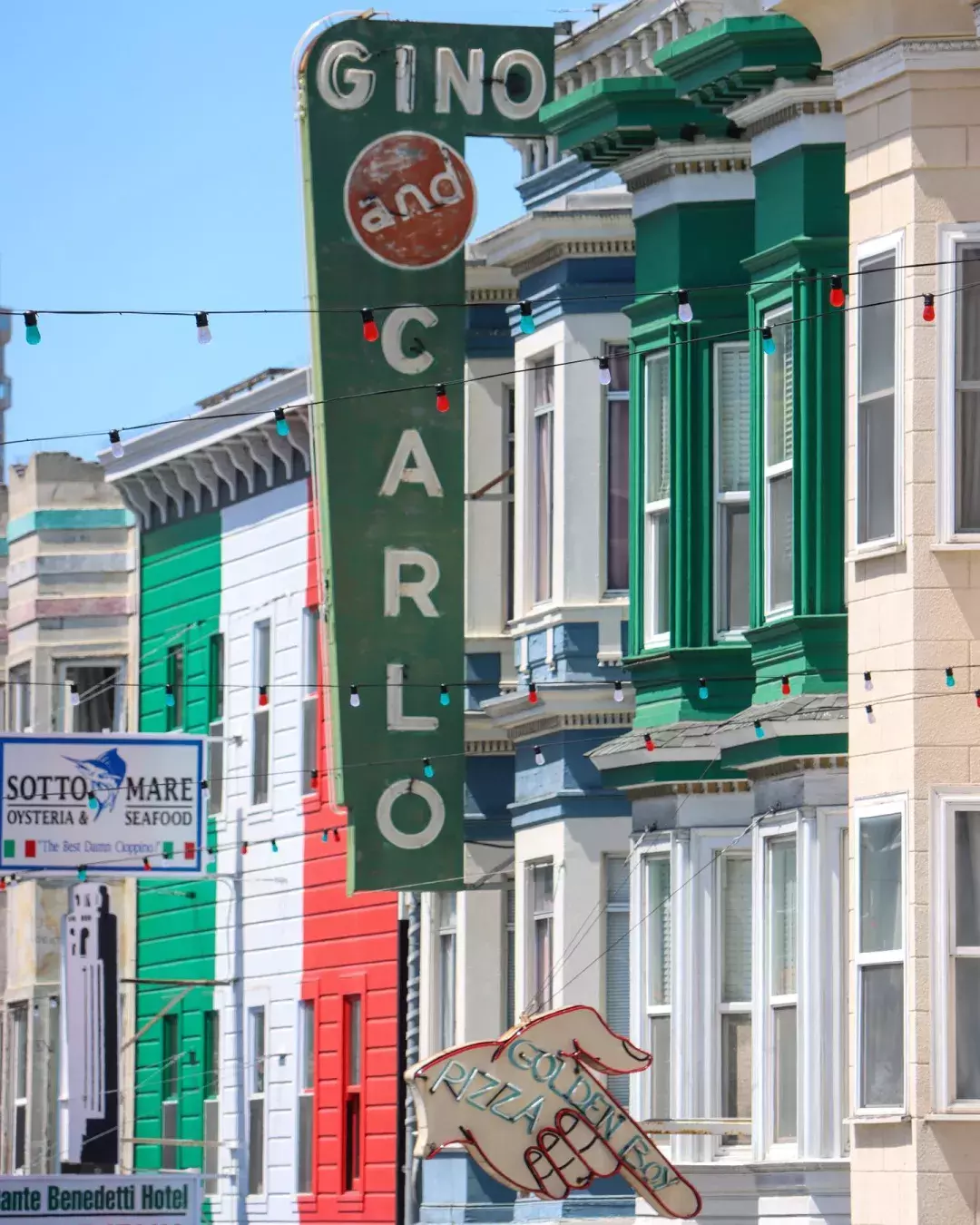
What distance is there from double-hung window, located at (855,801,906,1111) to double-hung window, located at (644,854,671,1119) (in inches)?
177

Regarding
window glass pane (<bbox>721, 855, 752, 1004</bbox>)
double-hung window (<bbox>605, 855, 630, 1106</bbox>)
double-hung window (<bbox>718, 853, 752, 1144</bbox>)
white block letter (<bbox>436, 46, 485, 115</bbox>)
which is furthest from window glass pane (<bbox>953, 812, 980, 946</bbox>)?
white block letter (<bbox>436, 46, 485, 115</bbox>)

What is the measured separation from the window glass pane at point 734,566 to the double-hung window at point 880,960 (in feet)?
13.6

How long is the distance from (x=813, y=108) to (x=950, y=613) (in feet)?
14.9

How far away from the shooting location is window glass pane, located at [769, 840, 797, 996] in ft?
84.5

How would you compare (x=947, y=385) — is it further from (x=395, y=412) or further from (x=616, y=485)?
(x=395, y=412)

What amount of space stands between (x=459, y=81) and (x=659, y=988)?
31.4 feet

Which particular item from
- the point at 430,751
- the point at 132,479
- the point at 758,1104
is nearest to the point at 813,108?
the point at 758,1104

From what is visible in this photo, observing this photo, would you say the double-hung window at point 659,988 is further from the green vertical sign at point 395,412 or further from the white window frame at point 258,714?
the white window frame at point 258,714

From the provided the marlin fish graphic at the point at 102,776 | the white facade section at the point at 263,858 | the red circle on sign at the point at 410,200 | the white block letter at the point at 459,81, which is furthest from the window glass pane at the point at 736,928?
the marlin fish graphic at the point at 102,776

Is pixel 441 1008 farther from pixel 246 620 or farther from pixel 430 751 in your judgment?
pixel 246 620

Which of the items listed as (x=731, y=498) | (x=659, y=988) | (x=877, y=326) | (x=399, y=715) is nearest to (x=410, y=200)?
(x=399, y=715)

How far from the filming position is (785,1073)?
25.8m

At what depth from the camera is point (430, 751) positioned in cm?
3303

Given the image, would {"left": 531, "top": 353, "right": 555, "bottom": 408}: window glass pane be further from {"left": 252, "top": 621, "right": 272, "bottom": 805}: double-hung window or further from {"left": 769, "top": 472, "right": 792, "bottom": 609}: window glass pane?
{"left": 252, "top": 621, "right": 272, "bottom": 805}: double-hung window
